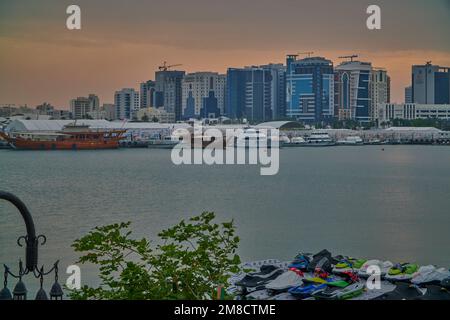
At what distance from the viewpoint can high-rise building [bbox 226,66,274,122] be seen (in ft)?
94.9

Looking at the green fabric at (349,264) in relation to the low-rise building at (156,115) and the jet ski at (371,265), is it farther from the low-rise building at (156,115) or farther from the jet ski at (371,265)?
the low-rise building at (156,115)

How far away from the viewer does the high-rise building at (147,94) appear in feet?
99.0

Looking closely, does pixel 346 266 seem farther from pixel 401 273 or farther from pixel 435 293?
pixel 435 293

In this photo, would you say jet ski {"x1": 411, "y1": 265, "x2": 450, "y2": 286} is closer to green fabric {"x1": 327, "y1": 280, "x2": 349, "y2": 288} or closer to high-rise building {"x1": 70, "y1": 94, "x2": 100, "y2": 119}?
green fabric {"x1": 327, "y1": 280, "x2": 349, "y2": 288}

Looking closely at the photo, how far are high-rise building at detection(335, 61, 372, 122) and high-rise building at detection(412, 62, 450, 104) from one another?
→ 6.21ft

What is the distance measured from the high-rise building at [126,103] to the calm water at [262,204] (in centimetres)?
1544

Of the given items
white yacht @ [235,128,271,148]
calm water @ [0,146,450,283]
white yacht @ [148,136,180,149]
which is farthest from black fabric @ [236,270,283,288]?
white yacht @ [148,136,180,149]

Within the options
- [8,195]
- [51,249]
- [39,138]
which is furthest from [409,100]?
[8,195]

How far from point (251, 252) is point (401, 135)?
21.0m

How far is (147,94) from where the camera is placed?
100ft

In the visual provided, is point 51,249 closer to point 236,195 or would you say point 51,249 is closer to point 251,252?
point 251,252

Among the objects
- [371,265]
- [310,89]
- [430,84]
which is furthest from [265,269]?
[310,89]

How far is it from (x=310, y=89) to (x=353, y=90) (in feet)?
5.63
